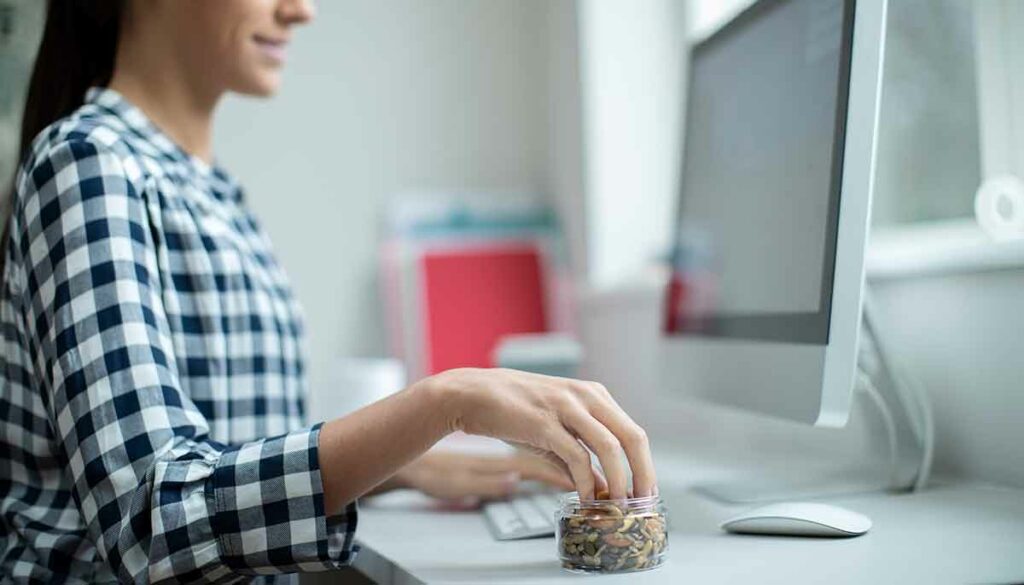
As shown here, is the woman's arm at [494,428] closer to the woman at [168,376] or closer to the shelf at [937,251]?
the woman at [168,376]

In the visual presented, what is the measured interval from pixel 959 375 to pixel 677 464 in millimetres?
396

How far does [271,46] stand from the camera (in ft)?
4.41

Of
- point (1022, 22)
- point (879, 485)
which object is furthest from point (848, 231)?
point (1022, 22)

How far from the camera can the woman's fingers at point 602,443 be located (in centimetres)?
80

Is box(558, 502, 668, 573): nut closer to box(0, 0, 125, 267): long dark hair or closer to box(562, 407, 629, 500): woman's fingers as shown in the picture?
box(562, 407, 629, 500): woman's fingers

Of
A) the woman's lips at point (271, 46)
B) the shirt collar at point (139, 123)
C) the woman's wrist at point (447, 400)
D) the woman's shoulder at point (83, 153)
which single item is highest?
the woman's lips at point (271, 46)

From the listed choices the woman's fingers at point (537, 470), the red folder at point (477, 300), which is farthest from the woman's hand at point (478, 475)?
the red folder at point (477, 300)

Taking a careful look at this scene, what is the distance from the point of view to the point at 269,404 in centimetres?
122

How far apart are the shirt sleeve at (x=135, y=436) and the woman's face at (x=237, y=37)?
0.32 meters

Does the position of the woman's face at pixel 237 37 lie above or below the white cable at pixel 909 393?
above

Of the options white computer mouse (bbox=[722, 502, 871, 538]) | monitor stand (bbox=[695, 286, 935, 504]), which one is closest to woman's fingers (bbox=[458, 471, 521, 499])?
monitor stand (bbox=[695, 286, 935, 504])

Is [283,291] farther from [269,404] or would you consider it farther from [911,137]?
[911,137]

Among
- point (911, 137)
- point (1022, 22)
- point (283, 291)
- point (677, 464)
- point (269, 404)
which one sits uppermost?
point (1022, 22)

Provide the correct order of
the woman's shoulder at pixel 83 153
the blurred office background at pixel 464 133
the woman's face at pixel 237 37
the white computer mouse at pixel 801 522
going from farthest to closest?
the blurred office background at pixel 464 133 → the woman's face at pixel 237 37 → the woman's shoulder at pixel 83 153 → the white computer mouse at pixel 801 522
